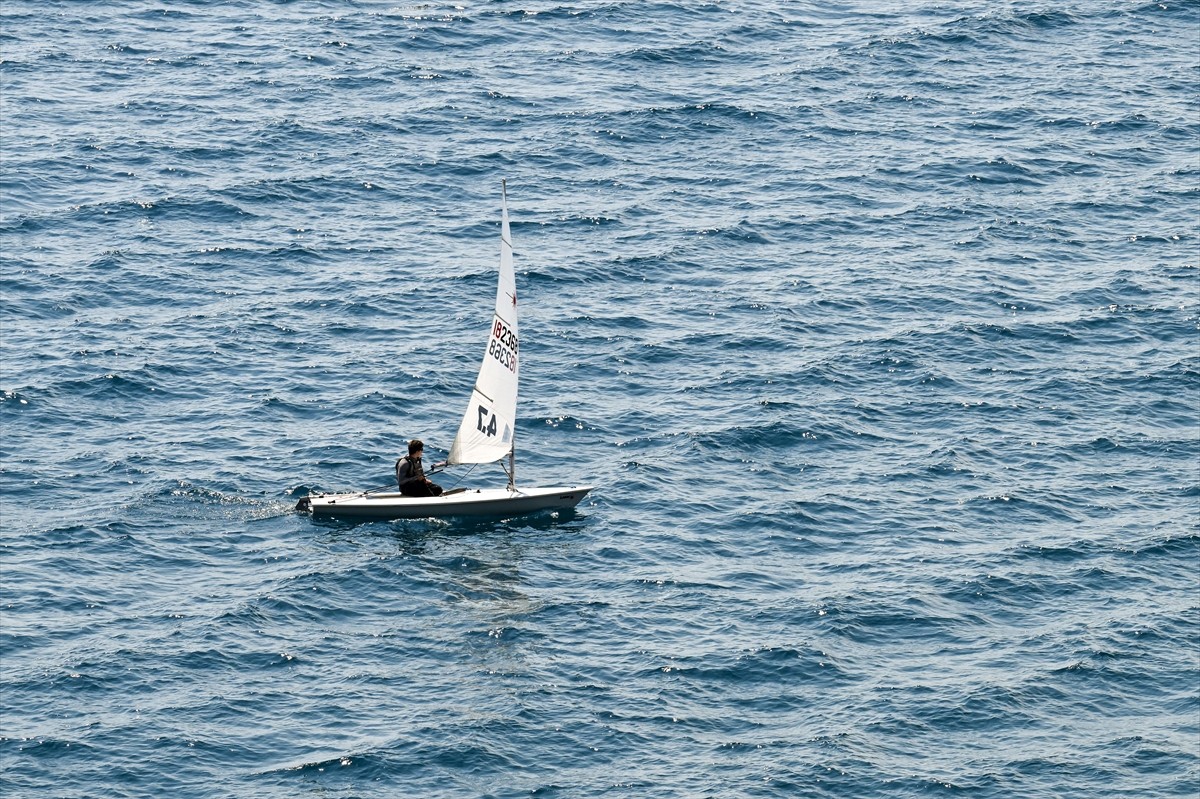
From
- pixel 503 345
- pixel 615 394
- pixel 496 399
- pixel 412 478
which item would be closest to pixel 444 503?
pixel 412 478

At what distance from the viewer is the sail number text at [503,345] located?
96125mm

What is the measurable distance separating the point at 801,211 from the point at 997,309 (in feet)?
53.5

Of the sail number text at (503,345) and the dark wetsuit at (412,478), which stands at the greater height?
the sail number text at (503,345)

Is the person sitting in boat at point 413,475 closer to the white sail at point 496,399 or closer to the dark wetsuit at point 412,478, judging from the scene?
the dark wetsuit at point 412,478

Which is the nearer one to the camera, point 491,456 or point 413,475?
point 413,475

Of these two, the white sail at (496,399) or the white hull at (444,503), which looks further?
the white sail at (496,399)

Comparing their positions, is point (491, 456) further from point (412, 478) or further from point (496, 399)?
point (412, 478)

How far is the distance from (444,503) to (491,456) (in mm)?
3242

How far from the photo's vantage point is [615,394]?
10575 cm

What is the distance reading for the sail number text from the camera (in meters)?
96.1

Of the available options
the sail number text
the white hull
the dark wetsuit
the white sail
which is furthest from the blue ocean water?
the sail number text

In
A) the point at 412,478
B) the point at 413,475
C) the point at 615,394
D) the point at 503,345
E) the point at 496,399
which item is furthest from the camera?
the point at 615,394

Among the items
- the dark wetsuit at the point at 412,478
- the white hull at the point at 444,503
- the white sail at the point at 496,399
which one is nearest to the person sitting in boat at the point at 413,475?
the dark wetsuit at the point at 412,478

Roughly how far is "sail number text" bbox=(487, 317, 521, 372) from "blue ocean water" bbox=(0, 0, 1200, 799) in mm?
6182
